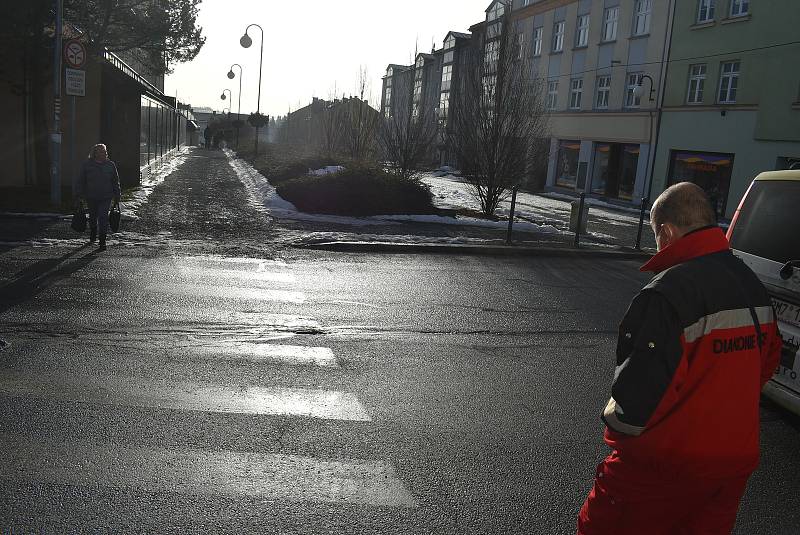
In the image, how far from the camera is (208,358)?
6316 millimetres

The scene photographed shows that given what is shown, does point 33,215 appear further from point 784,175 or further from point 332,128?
point 332,128

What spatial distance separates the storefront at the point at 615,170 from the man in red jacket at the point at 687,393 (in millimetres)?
33515

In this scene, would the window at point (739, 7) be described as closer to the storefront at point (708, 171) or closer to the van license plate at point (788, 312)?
the storefront at point (708, 171)

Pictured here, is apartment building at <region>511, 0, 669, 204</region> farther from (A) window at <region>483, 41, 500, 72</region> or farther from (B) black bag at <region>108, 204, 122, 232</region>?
(B) black bag at <region>108, 204, 122, 232</region>

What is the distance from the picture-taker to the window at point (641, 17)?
34.1m

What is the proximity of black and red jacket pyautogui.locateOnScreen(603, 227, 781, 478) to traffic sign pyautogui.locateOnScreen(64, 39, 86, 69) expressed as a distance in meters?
14.4

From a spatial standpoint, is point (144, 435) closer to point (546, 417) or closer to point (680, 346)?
point (546, 417)

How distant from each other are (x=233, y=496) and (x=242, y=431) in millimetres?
923

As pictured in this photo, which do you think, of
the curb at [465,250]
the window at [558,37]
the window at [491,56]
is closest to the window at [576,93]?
the window at [558,37]

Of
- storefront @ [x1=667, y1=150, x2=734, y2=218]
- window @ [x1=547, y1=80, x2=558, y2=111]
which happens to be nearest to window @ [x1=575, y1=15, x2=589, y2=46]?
window @ [x1=547, y1=80, x2=558, y2=111]

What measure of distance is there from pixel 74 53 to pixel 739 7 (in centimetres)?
2493

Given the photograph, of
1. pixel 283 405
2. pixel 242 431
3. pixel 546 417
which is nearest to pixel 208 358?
pixel 283 405

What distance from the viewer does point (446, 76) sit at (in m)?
70.4

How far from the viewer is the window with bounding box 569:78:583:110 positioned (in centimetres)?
3941
